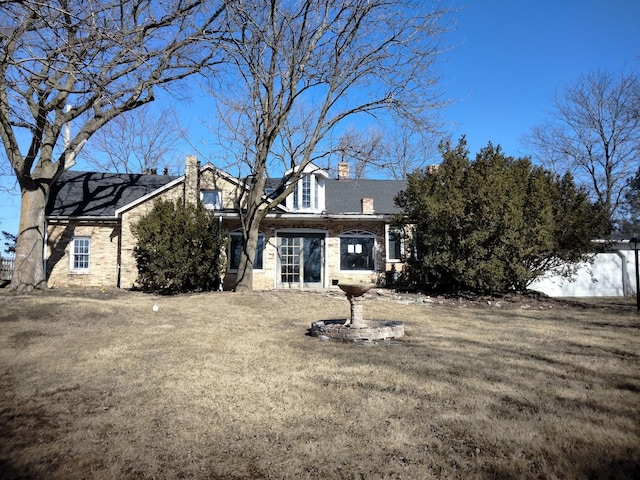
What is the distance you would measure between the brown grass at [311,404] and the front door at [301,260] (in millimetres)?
9081

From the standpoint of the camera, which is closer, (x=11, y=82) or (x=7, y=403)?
(x=7, y=403)

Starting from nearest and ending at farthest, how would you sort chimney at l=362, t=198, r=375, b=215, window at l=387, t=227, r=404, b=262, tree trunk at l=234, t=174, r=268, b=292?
tree trunk at l=234, t=174, r=268, b=292 < window at l=387, t=227, r=404, b=262 < chimney at l=362, t=198, r=375, b=215

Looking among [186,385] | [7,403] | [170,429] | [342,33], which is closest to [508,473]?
[170,429]

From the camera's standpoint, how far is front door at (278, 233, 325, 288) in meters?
17.6

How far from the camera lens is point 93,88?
726 centimetres

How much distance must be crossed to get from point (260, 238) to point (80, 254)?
7.23 m

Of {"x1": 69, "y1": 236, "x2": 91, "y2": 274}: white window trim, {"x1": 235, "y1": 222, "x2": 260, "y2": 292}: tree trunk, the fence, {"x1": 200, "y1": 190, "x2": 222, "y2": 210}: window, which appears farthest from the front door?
the fence

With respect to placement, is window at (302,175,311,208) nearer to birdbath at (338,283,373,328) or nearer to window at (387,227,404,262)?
window at (387,227,404,262)

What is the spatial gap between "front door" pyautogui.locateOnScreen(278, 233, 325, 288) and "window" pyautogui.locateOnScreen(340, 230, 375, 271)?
91 centimetres

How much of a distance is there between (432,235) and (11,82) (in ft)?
38.7

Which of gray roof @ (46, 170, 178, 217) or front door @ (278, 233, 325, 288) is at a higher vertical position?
gray roof @ (46, 170, 178, 217)

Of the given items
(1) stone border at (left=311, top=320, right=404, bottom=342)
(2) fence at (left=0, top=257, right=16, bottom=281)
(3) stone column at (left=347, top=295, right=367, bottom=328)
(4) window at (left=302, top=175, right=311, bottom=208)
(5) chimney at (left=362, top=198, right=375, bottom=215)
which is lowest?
(1) stone border at (left=311, top=320, right=404, bottom=342)

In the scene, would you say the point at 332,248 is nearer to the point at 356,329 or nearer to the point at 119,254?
the point at 119,254

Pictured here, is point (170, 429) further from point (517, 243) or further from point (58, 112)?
point (58, 112)
